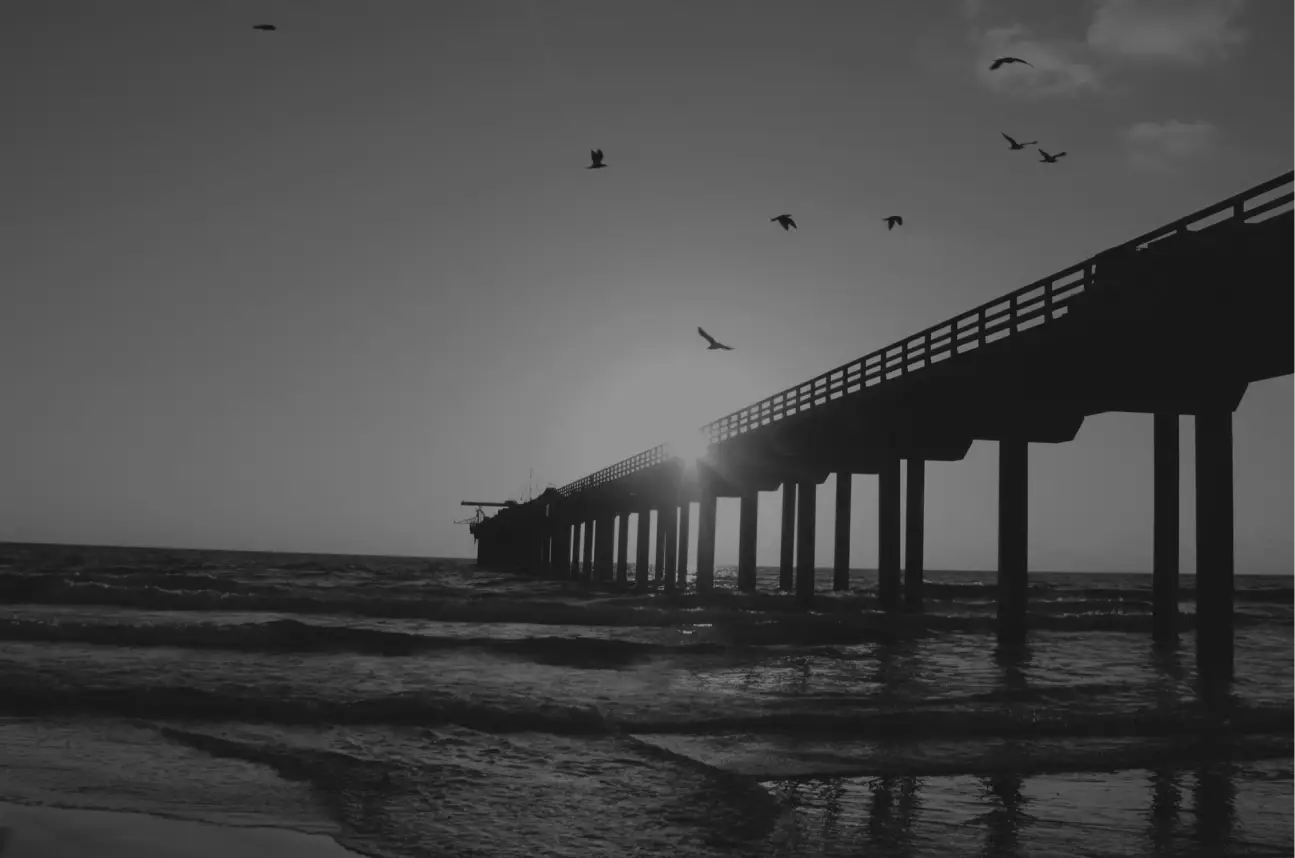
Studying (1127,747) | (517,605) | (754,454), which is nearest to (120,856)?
(1127,747)

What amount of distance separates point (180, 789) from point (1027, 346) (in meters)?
14.5

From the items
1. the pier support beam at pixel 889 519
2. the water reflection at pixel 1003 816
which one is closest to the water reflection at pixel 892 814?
the water reflection at pixel 1003 816

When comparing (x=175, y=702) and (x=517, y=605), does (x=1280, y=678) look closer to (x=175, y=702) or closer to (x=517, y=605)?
(x=175, y=702)

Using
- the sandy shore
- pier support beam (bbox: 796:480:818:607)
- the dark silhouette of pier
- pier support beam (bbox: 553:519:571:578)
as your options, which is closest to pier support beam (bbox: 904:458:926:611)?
the dark silhouette of pier

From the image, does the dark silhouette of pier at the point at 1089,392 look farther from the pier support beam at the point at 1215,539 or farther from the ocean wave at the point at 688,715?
the ocean wave at the point at 688,715

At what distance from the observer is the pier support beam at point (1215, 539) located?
13.8 m

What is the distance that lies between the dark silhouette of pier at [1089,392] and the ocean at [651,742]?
6.55 ft

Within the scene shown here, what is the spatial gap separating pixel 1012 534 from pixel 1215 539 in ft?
14.2

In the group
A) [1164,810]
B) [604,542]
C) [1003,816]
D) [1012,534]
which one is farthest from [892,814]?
[604,542]

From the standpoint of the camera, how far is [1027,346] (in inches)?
684

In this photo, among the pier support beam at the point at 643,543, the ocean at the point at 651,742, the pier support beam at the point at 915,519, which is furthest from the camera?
the pier support beam at the point at 643,543

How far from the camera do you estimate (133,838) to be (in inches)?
244

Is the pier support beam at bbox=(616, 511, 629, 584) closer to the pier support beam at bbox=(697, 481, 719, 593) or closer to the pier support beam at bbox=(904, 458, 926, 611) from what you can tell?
the pier support beam at bbox=(697, 481, 719, 593)

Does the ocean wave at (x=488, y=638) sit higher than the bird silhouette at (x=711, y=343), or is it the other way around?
the bird silhouette at (x=711, y=343)
